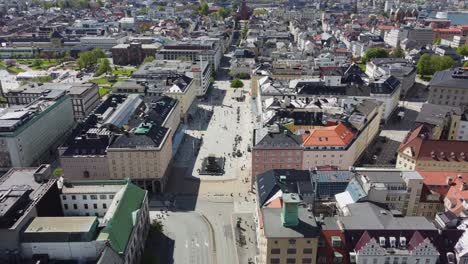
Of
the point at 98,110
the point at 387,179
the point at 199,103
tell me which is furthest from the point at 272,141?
the point at 199,103

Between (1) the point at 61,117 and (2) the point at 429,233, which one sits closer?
(2) the point at 429,233

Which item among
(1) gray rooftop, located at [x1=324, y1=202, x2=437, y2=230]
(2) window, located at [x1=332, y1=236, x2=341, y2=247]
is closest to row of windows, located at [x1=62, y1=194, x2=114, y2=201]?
(1) gray rooftop, located at [x1=324, y1=202, x2=437, y2=230]

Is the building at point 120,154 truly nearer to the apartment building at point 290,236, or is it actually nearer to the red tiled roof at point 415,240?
the apartment building at point 290,236

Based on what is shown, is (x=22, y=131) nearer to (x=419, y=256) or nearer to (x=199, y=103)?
(x=199, y=103)

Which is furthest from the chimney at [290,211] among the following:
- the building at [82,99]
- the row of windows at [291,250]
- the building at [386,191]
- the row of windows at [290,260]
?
the building at [82,99]

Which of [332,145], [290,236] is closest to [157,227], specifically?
[290,236]

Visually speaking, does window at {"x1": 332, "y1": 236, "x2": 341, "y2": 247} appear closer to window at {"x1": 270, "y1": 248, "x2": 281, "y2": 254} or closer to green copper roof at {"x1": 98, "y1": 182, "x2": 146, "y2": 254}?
window at {"x1": 270, "y1": 248, "x2": 281, "y2": 254}
